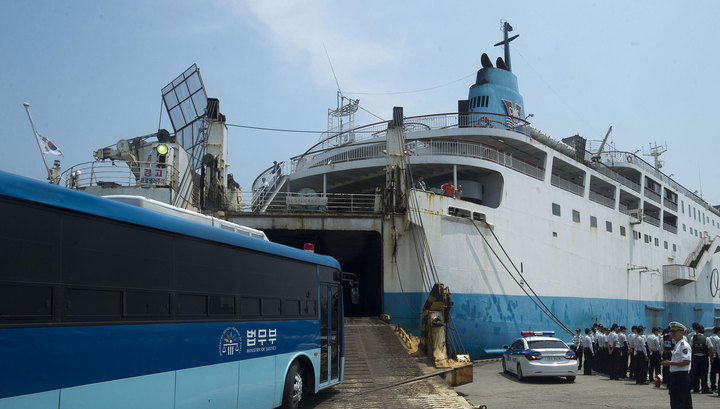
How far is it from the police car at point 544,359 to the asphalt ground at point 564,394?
29cm

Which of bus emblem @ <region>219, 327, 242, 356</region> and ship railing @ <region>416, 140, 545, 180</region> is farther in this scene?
ship railing @ <region>416, 140, 545, 180</region>

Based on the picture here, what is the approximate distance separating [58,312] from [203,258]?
7.27 ft

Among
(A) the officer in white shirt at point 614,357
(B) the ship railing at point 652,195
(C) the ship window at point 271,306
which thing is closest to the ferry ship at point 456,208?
(B) the ship railing at point 652,195

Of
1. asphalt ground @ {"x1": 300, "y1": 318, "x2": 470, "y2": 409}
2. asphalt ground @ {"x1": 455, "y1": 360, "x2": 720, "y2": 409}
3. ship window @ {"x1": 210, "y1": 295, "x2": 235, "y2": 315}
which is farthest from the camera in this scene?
asphalt ground @ {"x1": 455, "y1": 360, "x2": 720, "y2": 409}

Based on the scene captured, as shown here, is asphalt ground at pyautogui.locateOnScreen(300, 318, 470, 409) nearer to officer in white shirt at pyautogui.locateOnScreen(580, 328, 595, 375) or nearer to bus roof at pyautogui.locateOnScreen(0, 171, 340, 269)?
bus roof at pyautogui.locateOnScreen(0, 171, 340, 269)

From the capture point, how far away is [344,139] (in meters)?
25.0

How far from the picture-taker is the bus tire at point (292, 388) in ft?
28.0

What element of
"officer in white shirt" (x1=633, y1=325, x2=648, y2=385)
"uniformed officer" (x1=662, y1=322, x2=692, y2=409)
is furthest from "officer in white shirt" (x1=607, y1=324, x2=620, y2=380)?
"uniformed officer" (x1=662, y1=322, x2=692, y2=409)

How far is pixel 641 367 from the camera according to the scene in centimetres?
1372

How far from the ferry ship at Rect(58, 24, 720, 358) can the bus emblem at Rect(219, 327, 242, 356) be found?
31.4 ft

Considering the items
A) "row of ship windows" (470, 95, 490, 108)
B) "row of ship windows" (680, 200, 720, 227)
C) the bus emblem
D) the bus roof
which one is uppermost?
"row of ship windows" (470, 95, 490, 108)

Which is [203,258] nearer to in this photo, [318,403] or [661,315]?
[318,403]

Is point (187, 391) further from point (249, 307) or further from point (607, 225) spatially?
point (607, 225)

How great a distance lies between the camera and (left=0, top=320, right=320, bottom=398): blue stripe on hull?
13.7 feet
